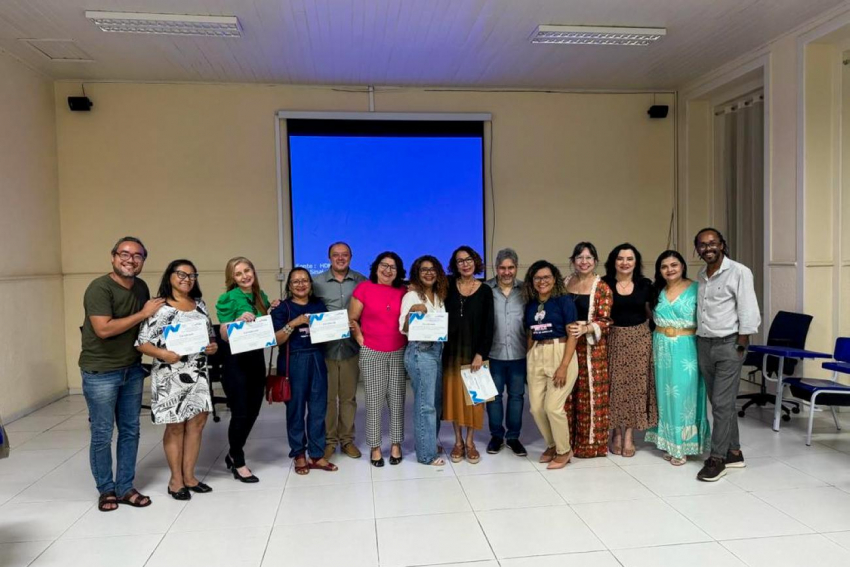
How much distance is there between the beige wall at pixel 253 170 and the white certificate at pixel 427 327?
3370 mm

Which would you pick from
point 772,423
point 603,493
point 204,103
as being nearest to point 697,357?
point 603,493

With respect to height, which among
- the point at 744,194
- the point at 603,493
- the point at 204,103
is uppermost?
the point at 204,103

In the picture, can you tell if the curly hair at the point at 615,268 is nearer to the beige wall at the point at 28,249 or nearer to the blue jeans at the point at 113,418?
the blue jeans at the point at 113,418

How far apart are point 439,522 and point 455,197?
4412mm

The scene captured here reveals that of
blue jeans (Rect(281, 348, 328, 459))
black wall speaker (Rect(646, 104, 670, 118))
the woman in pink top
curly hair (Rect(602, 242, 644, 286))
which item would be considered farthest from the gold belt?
black wall speaker (Rect(646, 104, 670, 118))

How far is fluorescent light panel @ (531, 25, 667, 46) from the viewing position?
499 cm

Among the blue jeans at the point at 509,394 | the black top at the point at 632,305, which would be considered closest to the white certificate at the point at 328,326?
the blue jeans at the point at 509,394

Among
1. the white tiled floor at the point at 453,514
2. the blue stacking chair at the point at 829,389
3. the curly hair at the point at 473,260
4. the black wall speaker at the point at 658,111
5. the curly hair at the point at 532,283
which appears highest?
the black wall speaker at the point at 658,111

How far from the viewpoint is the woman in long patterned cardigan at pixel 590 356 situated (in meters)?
3.74

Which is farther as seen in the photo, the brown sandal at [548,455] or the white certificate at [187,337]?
the brown sandal at [548,455]

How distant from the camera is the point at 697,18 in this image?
191 inches

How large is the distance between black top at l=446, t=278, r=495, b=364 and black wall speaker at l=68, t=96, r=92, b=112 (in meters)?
4.94

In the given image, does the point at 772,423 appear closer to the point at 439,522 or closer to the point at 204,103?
the point at 439,522

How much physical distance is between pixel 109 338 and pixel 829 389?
4.83 metres
